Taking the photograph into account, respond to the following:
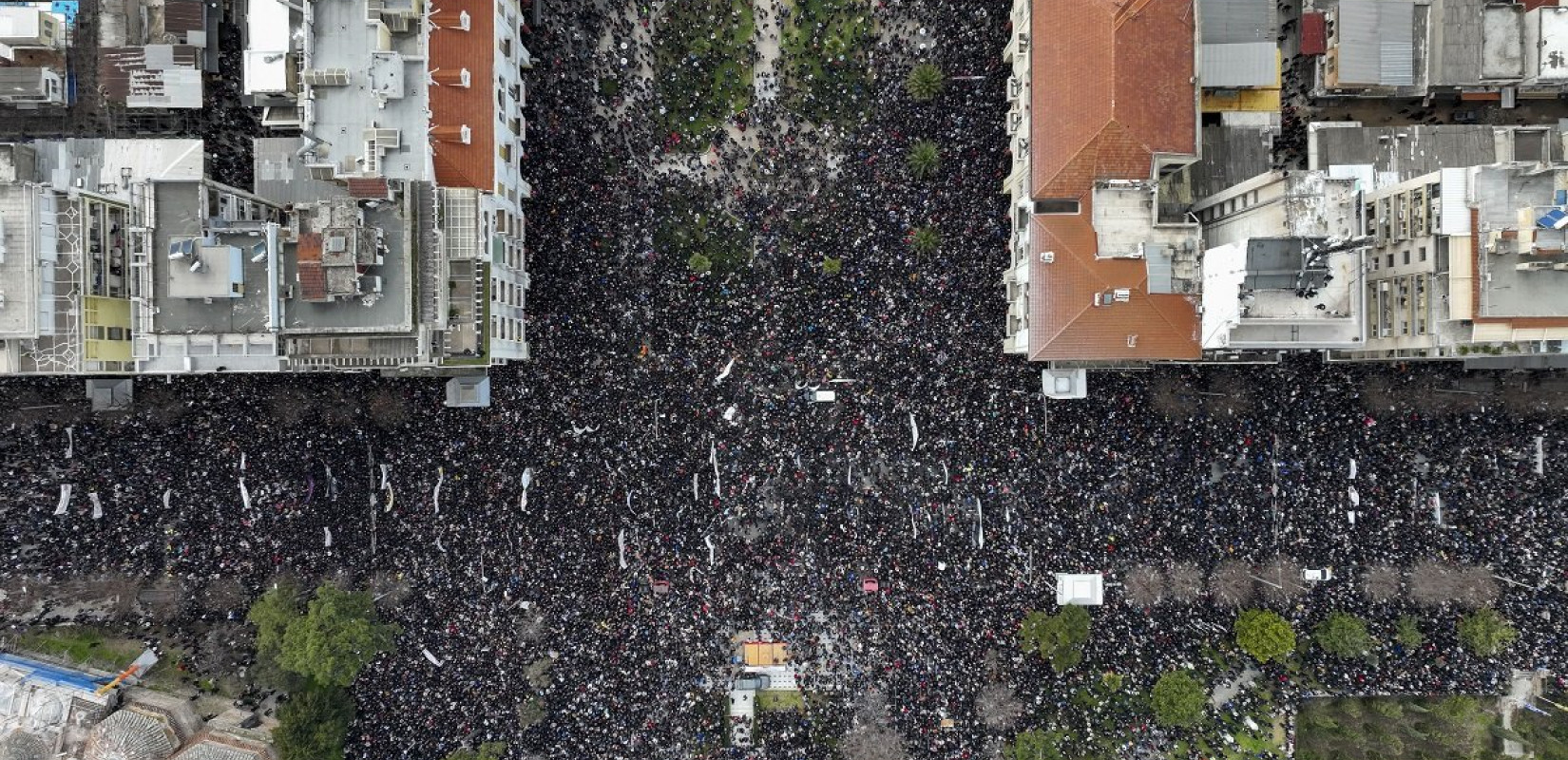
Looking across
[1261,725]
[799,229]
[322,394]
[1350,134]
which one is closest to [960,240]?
[799,229]

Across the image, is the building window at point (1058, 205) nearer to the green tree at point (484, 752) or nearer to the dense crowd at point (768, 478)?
the dense crowd at point (768, 478)

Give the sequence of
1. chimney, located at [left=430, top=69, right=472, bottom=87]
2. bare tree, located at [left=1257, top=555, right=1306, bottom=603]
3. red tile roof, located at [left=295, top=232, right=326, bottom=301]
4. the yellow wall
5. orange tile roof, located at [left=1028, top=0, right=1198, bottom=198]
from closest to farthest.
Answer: red tile roof, located at [left=295, top=232, right=326, bottom=301]
the yellow wall
orange tile roof, located at [left=1028, top=0, right=1198, bottom=198]
chimney, located at [left=430, top=69, right=472, bottom=87]
bare tree, located at [left=1257, top=555, right=1306, bottom=603]

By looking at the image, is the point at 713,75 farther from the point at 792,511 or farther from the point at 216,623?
the point at 216,623

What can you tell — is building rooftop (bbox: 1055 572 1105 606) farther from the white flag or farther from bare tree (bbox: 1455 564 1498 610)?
the white flag

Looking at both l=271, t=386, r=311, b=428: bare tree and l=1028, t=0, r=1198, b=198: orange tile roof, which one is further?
l=271, t=386, r=311, b=428: bare tree

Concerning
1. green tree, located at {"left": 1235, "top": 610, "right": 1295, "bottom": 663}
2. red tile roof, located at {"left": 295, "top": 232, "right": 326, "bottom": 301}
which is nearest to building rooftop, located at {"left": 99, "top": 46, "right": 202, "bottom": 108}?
red tile roof, located at {"left": 295, "top": 232, "right": 326, "bottom": 301}

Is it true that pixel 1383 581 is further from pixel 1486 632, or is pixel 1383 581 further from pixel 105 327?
pixel 105 327

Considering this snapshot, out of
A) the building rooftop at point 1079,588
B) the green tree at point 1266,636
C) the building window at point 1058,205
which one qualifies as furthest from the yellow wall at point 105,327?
the green tree at point 1266,636
